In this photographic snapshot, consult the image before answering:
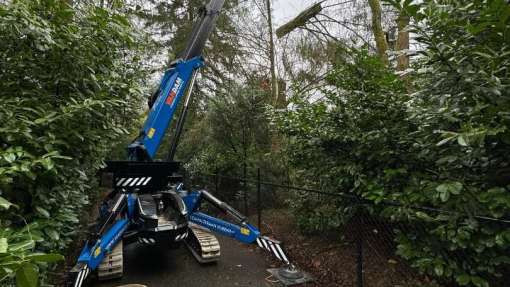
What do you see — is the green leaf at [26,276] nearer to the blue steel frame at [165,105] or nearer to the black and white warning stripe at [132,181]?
the black and white warning stripe at [132,181]

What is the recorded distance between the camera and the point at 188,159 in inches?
367

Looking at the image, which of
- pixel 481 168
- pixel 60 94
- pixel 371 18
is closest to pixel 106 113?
pixel 60 94

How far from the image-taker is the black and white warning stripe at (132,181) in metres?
4.16

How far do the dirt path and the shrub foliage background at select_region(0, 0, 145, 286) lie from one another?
1961 mm

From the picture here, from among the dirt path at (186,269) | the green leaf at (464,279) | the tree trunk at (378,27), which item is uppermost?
the tree trunk at (378,27)

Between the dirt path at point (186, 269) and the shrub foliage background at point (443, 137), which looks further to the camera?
the dirt path at point (186, 269)

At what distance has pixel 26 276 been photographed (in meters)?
0.75

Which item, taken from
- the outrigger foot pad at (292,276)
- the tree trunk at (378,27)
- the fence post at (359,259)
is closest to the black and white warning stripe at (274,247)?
the outrigger foot pad at (292,276)

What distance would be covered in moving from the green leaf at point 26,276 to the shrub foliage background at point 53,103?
33.3 inches

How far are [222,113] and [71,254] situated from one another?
14.3 ft

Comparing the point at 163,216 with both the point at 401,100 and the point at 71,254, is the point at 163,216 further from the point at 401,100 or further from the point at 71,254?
the point at 401,100

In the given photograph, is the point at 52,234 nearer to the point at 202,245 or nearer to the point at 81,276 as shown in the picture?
the point at 81,276

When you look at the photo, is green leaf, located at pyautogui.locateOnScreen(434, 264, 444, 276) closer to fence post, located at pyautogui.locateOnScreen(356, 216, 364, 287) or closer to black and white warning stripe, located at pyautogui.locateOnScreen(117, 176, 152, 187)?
fence post, located at pyautogui.locateOnScreen(356, 216, 364, 287)

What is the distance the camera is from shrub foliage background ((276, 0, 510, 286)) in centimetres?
173
